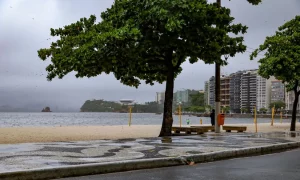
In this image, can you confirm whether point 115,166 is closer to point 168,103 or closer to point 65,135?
point 168,103

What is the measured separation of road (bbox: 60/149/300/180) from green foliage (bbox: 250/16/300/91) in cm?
1661

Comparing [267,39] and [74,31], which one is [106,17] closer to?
[74,31]

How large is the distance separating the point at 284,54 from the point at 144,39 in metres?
13.7

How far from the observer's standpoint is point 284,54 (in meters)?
27.8

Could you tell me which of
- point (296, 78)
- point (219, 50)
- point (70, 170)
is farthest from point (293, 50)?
point (70, 170)

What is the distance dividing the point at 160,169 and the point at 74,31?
11000 millimetres

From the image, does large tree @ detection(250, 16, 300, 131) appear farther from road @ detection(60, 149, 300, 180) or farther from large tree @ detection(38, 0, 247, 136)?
road @ detection(60, 149, 300, 180)

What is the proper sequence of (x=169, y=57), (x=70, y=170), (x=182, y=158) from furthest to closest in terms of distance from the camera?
(x=169, y=57)
(x=182, y=158)
(x=70, y=170)

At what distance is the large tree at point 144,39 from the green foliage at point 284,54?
882 centimetres

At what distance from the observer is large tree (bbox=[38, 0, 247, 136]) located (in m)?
16.3

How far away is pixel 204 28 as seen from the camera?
17672mm

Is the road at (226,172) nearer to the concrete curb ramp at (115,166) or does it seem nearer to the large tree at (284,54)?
the concrete curb ramp at (115,166)

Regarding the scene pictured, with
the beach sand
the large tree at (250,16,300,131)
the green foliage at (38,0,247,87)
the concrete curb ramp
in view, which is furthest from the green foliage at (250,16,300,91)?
the concrete curb ramp

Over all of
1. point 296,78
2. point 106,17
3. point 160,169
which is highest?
point 106,17
